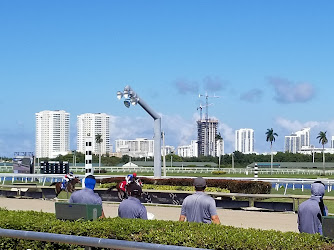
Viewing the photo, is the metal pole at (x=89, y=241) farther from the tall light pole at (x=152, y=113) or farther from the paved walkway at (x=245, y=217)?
the tall light pole at (x=152, y=113)

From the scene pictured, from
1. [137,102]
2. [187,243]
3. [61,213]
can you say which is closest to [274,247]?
[187,243]

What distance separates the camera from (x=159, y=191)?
67.3 ft

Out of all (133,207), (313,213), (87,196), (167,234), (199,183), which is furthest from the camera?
(87,196)

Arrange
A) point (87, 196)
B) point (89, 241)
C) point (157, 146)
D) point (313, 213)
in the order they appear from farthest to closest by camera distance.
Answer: point (157, 146), point (87, 196), point (313, 213), point (89, 241)

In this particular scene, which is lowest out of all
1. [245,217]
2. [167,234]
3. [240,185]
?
[245,217]

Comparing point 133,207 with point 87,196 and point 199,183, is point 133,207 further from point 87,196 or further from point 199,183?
point 199,183

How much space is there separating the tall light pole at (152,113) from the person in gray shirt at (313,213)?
18417 millimetres

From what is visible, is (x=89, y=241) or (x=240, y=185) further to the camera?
(x=240, y=185)

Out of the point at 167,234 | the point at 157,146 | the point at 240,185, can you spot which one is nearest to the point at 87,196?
the point at 167,234

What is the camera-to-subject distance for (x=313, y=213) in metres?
6.61

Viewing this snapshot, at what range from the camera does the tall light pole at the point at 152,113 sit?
2483 centimetres

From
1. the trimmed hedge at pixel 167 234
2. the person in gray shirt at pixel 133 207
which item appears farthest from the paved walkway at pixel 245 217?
the trimmed hedge at pixel 167 234

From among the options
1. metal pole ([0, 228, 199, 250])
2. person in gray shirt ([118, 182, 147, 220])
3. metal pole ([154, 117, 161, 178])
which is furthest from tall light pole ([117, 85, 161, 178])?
metal pole ([0, 228, 199, 250])

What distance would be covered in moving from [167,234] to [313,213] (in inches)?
67.7
